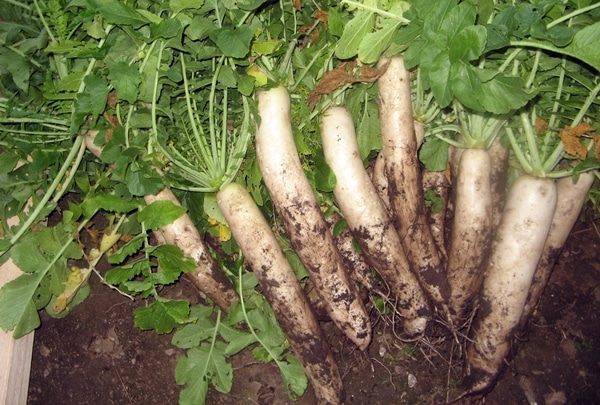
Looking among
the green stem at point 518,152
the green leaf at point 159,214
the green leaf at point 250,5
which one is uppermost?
the green leaf at point 250,5

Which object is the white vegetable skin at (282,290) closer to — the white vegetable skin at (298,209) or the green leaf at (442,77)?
the white vegetable skin at (298,209)

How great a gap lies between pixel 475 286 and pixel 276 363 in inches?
41.9

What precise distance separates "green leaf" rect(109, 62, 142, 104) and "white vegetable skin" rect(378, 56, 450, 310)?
108 centimetres

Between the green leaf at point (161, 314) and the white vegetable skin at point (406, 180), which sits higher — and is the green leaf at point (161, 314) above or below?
below

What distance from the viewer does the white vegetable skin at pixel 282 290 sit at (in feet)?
7.01

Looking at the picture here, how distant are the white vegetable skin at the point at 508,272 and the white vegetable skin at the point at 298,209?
607mm

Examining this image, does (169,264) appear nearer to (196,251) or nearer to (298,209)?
(196,251)

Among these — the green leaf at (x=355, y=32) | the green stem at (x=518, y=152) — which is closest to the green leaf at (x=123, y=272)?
the green leaf at (x=355, y=32)

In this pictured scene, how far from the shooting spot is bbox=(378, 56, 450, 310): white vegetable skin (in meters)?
2.13

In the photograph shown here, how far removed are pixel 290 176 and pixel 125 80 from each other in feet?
2.60

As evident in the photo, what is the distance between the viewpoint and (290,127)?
6.98ft

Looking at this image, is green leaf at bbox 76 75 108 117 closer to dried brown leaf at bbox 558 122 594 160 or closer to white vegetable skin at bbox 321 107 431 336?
white vegetable skin at bbox 321 107 431 336

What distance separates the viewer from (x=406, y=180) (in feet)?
7.20

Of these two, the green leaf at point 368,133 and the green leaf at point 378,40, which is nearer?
the green leaf at point 378,40
